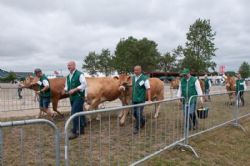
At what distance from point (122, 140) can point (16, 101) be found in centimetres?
1077

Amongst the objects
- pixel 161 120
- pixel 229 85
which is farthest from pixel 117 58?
pixel 161 120

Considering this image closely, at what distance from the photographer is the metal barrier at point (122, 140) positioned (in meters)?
5.65

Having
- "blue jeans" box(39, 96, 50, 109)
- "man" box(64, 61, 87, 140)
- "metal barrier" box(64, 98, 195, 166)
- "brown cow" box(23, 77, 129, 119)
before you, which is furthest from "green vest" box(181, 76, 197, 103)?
"blue jeans" box(39, 96, 50, 109)

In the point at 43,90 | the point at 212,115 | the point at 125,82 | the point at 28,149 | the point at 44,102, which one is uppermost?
the point at 125,82

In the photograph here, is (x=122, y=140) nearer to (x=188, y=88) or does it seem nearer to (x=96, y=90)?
(x=188, y=88)

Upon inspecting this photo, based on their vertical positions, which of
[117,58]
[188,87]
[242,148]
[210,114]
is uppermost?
[117,58]

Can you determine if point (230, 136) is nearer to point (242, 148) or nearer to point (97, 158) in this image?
point (242, 148)

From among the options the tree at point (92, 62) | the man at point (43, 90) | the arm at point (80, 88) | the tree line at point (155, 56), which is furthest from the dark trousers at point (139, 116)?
the tree at point (92, 62)

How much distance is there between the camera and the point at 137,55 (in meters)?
72.3

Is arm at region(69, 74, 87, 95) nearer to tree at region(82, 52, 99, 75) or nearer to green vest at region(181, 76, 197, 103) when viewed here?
green vest at region(181, 76, 197, 103)

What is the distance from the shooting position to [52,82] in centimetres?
1134

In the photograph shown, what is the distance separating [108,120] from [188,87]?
4198 millimetres

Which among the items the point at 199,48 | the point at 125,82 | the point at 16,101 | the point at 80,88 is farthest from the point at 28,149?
the point at 199,48

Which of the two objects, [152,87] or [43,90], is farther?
[152,87]
